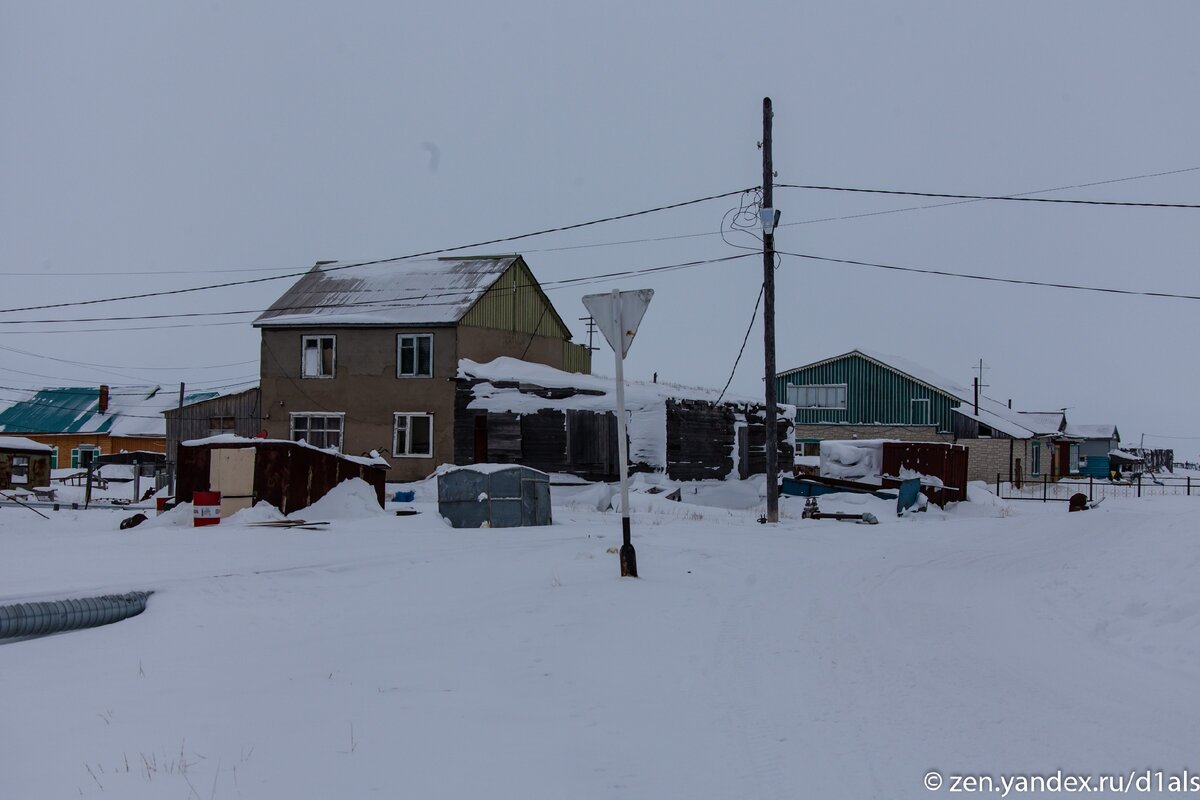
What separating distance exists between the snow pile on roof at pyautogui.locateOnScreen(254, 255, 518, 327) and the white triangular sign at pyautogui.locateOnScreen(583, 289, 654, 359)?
70.8 feet

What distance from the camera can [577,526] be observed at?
1673cm

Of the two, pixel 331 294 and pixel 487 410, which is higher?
pixel 331 294

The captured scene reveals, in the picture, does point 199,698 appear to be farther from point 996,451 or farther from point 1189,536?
point 996,451

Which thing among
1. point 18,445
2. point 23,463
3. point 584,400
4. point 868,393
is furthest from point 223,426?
point 868,393

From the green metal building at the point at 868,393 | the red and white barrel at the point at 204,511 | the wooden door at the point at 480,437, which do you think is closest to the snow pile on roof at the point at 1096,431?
the green metal building at the point at 868,393

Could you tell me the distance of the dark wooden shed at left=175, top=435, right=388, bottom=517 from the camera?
16.9 metres

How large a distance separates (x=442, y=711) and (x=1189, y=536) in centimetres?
907

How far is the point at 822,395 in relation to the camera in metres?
56.7

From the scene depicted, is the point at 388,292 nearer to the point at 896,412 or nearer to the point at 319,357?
the point at 319,357

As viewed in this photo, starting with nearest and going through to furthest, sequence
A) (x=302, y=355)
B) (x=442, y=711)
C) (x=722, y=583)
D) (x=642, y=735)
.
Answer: (x=642, y=735), (x=442, y=711), (x=722, y=583), (x=302, y=355)

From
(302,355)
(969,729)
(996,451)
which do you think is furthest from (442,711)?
(996,451)

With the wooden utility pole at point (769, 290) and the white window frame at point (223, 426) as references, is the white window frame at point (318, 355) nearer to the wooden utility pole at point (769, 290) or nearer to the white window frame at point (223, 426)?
the white window frame at point (223, 426)

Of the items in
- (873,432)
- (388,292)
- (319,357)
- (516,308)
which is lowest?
(873,432)

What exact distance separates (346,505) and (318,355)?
610 inches
